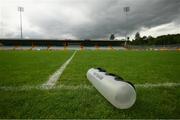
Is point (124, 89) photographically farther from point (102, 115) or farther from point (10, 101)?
point (10, 101)

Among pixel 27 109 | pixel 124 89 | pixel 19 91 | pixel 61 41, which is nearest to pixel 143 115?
pixel 124 89

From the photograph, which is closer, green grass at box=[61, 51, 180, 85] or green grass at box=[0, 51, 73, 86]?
green grass at box=[0, 51, 73, 86]

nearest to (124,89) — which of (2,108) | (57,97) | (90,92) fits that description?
(90,92)

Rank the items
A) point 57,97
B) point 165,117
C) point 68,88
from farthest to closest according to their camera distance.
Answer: point 68,88 → point 57,97 → point 165,117

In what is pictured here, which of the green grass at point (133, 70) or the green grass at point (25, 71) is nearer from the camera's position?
the green grass at point (25, 71)

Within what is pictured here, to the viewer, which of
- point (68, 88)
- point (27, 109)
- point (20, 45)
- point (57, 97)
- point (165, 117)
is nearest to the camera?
point (165, 117)

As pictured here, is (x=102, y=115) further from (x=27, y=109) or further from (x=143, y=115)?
(x=27, y=109)

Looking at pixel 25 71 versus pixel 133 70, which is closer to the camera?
pixel 25 71

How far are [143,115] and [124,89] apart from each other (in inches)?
16.4

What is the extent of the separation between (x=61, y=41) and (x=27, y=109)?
57833 mm

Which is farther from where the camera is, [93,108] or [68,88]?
[68,88]

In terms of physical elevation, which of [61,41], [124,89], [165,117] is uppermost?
[61,41]

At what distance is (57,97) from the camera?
2732mm

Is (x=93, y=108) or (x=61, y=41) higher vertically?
(x=61, y=41)
